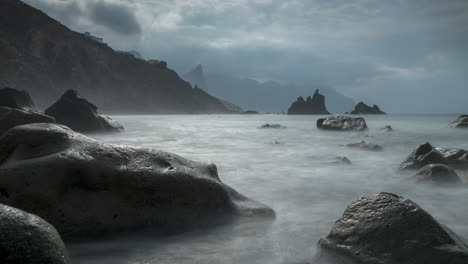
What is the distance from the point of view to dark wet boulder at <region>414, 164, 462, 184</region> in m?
7.64

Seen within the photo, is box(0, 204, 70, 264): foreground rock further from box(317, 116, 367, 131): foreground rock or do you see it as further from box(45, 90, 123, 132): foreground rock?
box(317, 116, 367, 131): foreground rock

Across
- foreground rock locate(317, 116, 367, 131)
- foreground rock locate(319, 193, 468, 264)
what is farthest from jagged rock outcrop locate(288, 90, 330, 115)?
foreground rock locate(319, 193, 468, 264)

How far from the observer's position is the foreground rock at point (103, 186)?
420cm

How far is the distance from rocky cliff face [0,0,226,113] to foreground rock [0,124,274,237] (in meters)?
86.8

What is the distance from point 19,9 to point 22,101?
2984 inches

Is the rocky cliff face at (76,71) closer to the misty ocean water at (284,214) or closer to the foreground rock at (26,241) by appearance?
the misty ocean water at (284,214)

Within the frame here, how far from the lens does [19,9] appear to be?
289ft

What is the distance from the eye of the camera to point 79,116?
22.7 metres

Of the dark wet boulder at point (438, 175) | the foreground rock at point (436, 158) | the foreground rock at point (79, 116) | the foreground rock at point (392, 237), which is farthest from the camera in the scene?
the foreground rock at point (79, 116)

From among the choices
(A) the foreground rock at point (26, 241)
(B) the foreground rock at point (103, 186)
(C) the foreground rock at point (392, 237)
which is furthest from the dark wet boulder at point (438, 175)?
(A) the foreground rock at point (26, 241)

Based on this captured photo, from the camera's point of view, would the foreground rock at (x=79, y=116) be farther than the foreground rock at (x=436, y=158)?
Yes

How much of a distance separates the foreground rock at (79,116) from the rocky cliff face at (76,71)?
6621 cm

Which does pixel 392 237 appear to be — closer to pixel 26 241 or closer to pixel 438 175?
pixel 26 241

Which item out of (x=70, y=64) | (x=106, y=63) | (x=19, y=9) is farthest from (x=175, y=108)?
(x=19, y=9)
